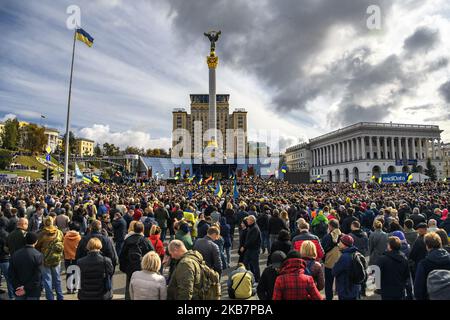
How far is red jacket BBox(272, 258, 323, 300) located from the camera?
412 centimetres

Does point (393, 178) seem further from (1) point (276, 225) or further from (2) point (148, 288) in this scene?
(2) point (148, 288)

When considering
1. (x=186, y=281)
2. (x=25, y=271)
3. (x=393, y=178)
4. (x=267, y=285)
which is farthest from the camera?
(x=393, y=178)

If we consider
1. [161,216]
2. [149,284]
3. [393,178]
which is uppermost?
[393,178]

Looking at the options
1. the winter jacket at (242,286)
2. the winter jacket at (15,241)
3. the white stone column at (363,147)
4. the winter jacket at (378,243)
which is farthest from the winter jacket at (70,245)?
the white stone column at (363,147)

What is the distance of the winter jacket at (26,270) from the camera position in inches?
224

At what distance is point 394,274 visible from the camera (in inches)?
214

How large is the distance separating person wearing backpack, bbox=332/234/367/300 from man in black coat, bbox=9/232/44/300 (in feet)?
18.2

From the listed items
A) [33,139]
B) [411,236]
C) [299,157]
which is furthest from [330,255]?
[33,139]

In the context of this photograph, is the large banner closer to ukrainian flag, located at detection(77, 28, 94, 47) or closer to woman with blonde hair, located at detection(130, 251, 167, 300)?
ukrainian flag, located at detection(77, 28, 94, 47)

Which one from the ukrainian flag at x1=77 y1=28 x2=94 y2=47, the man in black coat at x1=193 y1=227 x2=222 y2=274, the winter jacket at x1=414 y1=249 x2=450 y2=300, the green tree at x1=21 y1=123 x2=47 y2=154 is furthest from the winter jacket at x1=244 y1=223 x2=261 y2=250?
the green tree at x1=21 y1=123 x2=47 y2=154

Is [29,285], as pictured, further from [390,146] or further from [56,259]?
[390,146]

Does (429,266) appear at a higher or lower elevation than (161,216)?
lower

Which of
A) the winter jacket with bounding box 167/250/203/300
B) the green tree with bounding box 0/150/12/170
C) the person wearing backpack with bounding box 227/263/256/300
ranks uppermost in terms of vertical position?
the green tree with bounding box 0/150/12/170

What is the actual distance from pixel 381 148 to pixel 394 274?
97012 mm
